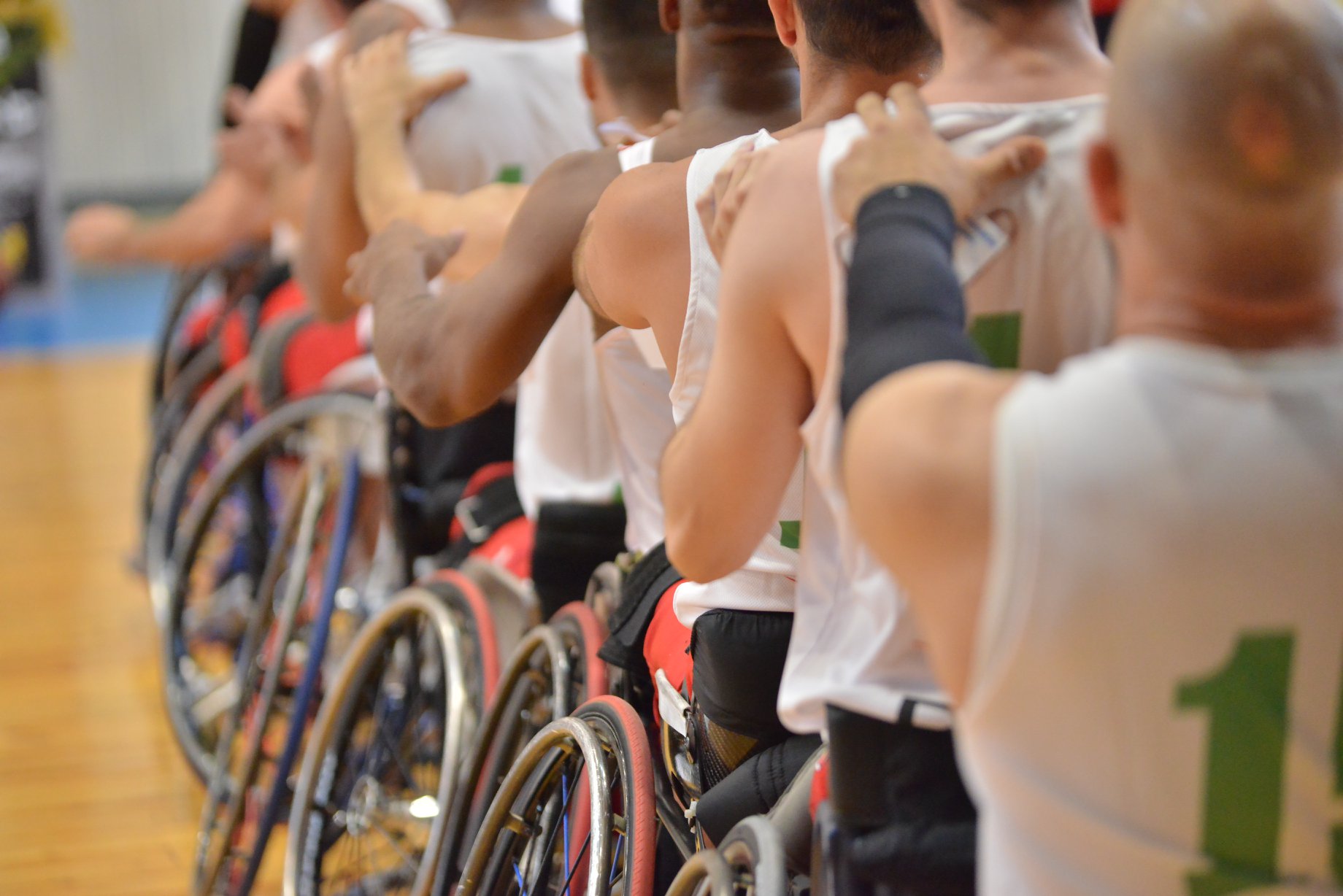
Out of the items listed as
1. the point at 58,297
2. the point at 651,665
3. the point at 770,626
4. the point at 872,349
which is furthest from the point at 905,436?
the point at 58,297

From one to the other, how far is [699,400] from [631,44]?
810 millimetres

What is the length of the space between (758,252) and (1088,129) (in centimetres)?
23

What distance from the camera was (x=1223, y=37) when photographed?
81 centimetres

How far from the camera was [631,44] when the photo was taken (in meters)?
1.89

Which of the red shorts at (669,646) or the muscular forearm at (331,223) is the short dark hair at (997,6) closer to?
the red shorts at (669,646)

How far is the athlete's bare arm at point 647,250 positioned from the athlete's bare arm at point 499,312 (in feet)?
0.57

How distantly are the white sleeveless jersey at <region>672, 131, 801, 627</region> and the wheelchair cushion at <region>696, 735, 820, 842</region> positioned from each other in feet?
0.41

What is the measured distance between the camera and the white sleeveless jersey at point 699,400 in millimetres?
1311

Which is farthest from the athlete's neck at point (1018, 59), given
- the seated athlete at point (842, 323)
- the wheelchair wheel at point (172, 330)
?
the wheelchair wheel at point (172, 330)

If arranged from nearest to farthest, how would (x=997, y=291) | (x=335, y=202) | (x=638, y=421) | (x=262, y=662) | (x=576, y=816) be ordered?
(x=997, y=291)
(x=576, y=816)
(x=638, y=421)
(x=335, y=202)
(x=262, y=662)

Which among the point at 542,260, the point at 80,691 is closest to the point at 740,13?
the point at 542,260

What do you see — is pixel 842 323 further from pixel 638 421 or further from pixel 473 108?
pixel 473 108

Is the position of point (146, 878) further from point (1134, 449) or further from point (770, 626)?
point (1134, 449)

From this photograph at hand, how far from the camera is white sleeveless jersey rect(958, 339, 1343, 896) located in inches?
31.6
